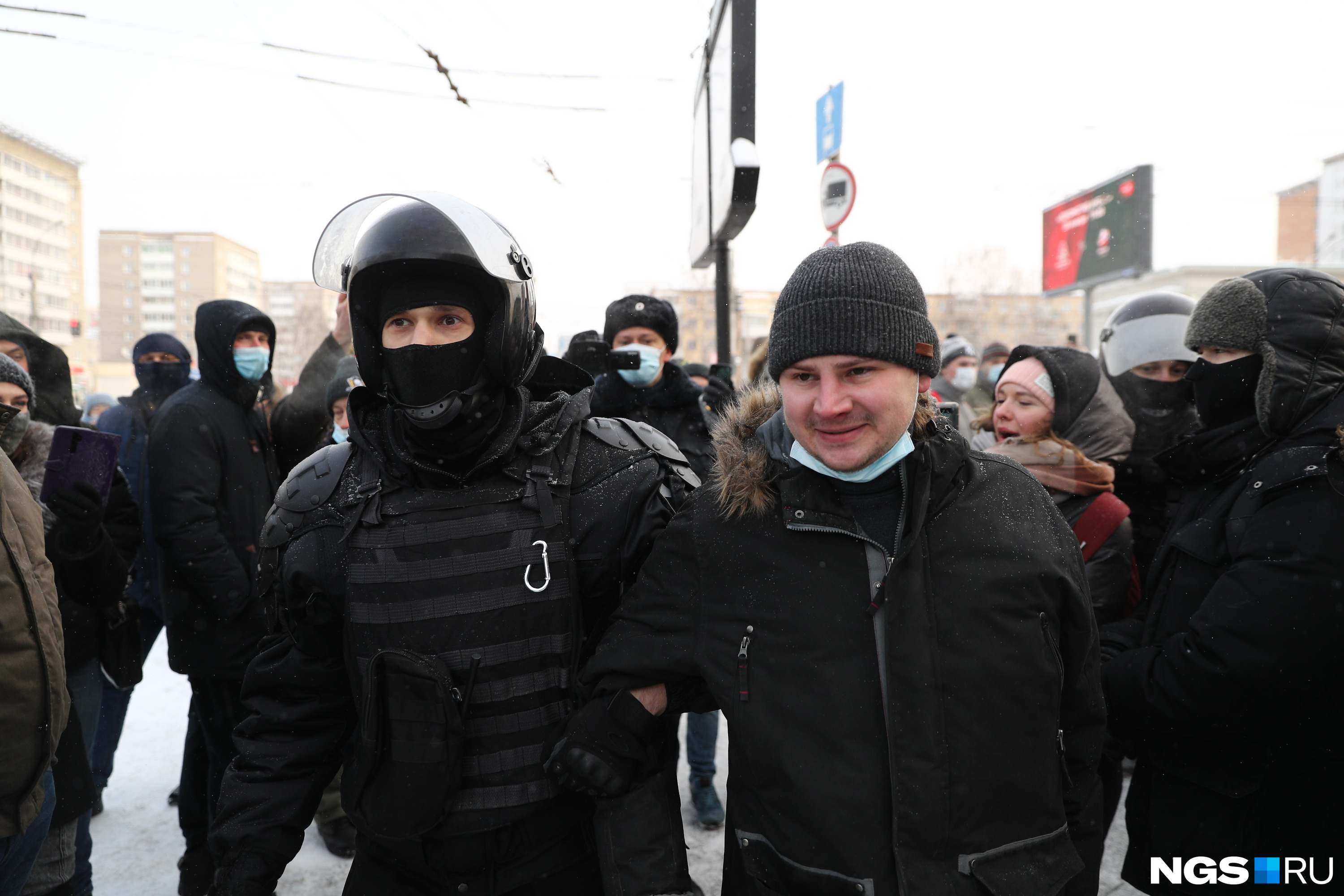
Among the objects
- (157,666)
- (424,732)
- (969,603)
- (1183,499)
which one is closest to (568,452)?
(424,732)

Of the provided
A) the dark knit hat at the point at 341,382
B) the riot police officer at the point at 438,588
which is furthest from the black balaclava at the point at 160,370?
the riot police officer at the point at 438,588

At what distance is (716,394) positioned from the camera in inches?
162

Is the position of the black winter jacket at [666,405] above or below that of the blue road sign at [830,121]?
below

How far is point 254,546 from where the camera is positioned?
10.3ft

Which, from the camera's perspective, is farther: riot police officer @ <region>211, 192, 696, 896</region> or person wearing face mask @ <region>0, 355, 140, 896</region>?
person wearing face mask @ <region>0, 355, 140, 896</region>

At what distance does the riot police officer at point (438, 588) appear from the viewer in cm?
152

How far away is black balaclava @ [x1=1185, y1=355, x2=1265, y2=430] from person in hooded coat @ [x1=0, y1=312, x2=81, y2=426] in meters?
4.35

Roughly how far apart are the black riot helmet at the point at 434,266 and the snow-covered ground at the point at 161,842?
1954mm

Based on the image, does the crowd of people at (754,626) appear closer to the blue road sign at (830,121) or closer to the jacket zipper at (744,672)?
the jacket zipper at (744,672)

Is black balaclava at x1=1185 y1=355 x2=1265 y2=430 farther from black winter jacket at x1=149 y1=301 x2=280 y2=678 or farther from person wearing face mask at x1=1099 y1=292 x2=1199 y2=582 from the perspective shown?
black winter jacket at x1=149 y1=301 x2=280 y2=678

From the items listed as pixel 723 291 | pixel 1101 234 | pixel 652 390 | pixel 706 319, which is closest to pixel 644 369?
pixel 652 390

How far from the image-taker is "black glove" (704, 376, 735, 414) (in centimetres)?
403

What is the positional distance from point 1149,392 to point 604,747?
2.78 meters

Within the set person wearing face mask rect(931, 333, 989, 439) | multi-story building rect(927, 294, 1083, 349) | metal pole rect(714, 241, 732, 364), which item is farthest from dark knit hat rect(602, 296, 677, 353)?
multi-story building rect(927, 294, 1083, 349)
